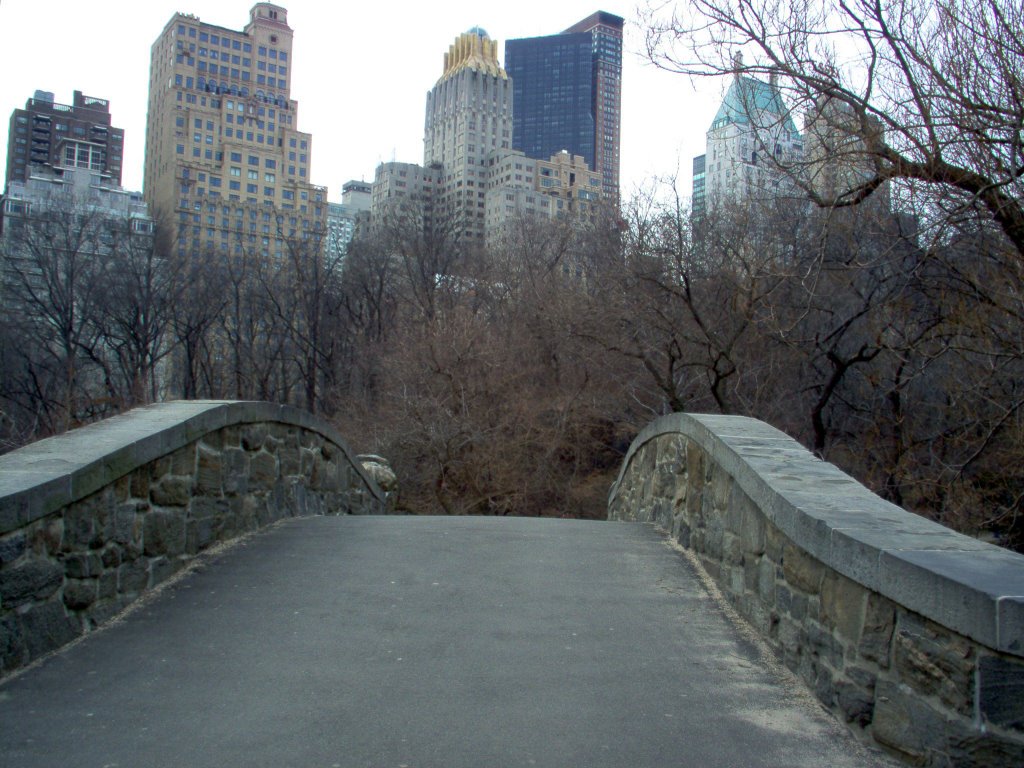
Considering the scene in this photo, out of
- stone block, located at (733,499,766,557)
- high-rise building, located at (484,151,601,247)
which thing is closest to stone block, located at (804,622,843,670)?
stone block, located at (733,499,766,557)

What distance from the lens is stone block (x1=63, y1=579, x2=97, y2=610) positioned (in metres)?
4.27

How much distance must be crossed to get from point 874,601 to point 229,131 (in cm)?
12057

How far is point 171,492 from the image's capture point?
5508 mm

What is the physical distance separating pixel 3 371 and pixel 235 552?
3014 centimetres

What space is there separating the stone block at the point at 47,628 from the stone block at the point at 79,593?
55mm

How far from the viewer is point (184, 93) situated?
112875 millimetres

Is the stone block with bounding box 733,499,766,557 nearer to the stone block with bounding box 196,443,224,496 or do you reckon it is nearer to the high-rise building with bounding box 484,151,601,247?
the stone block with bounding box 196,443,224,496

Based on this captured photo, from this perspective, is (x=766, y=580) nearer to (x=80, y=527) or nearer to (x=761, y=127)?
(x=80, y=527)

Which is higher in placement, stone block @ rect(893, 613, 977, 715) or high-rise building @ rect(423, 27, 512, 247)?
high-rise building @ rect(423, 27, 512, 247)

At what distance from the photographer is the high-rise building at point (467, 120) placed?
81.1 metres

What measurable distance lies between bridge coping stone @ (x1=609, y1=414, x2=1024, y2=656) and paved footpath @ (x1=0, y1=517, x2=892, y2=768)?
64 centimetres

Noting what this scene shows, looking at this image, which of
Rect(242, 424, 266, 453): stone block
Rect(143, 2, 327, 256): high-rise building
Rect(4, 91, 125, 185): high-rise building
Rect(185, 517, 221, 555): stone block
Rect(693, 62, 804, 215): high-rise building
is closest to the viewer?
Rect(185, 517, 221, 555): stone block

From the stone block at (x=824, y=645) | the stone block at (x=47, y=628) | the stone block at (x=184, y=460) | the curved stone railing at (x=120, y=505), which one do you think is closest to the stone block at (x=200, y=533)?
the curved stone railing at (x=120, y=505)

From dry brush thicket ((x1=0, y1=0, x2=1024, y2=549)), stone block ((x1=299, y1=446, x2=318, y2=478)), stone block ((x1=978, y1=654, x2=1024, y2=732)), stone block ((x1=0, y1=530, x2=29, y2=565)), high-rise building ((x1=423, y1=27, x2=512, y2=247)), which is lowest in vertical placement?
stone block ((x1=978, y1=654, x2=1024, y2=732))
